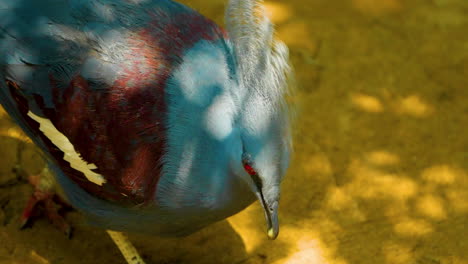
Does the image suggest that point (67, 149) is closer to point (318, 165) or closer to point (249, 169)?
point (249, 169)

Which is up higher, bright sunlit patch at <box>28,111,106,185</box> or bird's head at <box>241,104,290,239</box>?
bird's head at <box>241,104,290,239</box>

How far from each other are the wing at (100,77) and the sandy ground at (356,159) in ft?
2.44

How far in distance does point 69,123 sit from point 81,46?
1.24 feet

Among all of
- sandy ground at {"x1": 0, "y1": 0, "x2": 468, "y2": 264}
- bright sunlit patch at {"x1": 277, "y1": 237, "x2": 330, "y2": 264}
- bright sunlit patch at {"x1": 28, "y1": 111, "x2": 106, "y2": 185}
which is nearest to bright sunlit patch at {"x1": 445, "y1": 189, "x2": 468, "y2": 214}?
sandy ground at {"x1": 0, "y1": 0, "x2": 468, "y2": 264}

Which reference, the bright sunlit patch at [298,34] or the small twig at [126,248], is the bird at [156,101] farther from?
the bright sunlit patch at [298,34]

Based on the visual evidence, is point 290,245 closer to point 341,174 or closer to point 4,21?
point 341,174

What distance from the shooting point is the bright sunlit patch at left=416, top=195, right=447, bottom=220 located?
4152 millimetres

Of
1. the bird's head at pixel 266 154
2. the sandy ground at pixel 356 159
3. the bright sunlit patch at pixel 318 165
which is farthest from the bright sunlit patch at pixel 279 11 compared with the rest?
the bird's head at pixel 266 154

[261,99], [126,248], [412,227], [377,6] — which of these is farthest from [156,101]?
[377,6]

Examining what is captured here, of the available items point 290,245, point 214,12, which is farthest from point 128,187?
point 214,12

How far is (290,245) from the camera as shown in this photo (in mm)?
4031

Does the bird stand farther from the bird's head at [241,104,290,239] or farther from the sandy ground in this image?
the sandy ground

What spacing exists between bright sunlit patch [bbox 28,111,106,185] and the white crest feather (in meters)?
0.92

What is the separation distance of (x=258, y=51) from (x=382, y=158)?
1.73 meters
